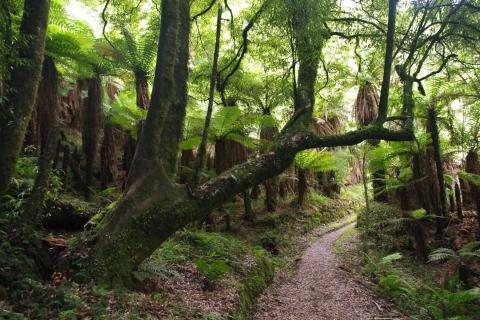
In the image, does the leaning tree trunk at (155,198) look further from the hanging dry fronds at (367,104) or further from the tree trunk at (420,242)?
the hanging dry fronds at (367,104)

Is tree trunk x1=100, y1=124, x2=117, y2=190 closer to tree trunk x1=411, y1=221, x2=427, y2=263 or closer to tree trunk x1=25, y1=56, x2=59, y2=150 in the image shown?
tree trunk x1=25, y1=56, x2=59, y2=150

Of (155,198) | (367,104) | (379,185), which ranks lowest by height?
(155,198)

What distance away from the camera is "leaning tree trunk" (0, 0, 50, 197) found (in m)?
3.79

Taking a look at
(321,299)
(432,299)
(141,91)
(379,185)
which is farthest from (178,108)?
(379,185)

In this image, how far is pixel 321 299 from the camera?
20.1 feet

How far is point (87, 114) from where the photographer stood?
27.9ft

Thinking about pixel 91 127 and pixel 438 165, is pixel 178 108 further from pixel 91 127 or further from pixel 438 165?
pixel 438 165

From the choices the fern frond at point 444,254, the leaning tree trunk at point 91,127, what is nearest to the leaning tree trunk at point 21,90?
the leaning tree trunk at point 91,127

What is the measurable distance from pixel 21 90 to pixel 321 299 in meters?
5.24

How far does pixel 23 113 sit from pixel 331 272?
625 centimetres

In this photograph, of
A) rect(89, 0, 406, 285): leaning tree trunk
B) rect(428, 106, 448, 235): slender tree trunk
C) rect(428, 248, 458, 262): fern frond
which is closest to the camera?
rect(89, 0, 406, 285): leaning tree trunk

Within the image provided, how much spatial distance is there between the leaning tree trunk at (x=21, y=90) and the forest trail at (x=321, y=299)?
3.64m

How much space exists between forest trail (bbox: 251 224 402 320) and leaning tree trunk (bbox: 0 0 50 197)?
364 cm

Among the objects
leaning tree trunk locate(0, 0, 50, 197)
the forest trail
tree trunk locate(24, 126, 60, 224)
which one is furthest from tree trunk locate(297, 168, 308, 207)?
leaning tree trunk locate(0, 0, 50, 197)
